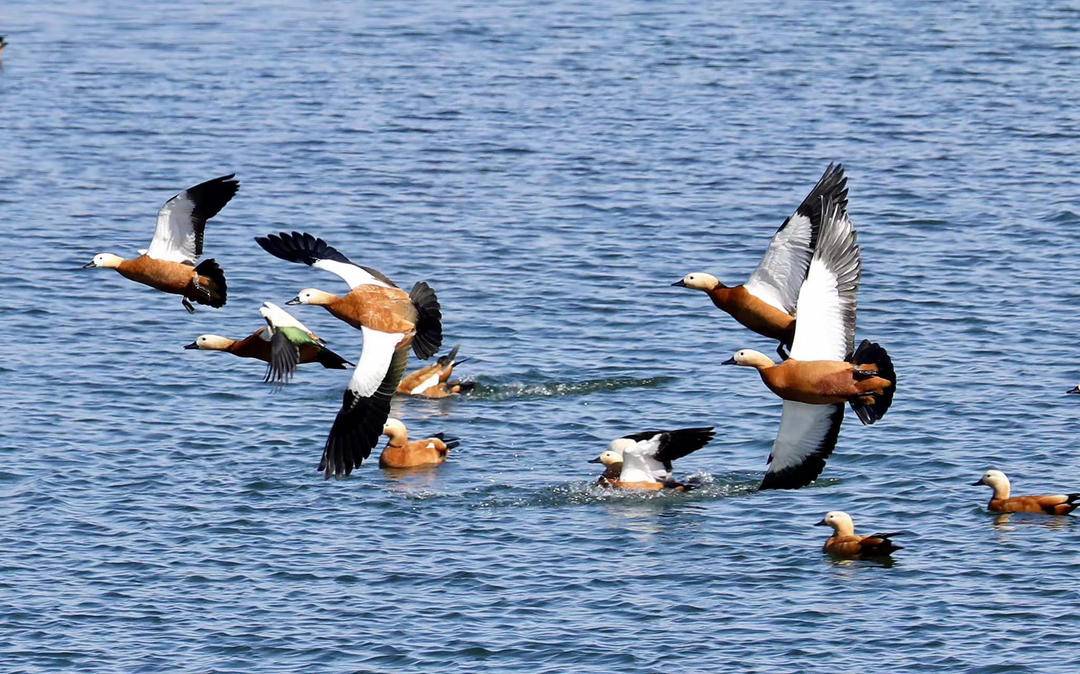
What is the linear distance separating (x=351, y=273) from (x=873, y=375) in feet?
17.5

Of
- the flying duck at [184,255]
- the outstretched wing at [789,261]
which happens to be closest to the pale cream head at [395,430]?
the flying duck at [184,255]

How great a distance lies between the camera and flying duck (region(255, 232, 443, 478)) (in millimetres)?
19438

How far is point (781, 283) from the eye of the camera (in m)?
20.3

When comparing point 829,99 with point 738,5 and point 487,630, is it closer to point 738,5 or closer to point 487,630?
point 738,5

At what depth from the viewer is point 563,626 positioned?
2223 cm

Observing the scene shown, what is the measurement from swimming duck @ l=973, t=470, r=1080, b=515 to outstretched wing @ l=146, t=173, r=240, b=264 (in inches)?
370

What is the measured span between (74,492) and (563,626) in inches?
278

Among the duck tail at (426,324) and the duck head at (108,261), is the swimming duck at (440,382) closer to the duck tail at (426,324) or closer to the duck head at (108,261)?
the duck head at (108,261)

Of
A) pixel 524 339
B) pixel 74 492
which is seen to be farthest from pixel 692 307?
pixel 74 492

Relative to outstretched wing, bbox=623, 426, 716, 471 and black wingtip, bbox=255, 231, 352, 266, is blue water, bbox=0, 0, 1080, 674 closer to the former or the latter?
outstretched wing, bbox=623, 426, 716, 471

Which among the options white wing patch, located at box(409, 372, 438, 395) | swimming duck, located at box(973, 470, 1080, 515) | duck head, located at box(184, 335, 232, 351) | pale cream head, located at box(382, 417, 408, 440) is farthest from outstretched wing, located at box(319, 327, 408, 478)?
white wing patch, located at box(409, 372, 438, 395)

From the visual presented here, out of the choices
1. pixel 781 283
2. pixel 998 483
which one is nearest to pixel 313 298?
pixel 781 283

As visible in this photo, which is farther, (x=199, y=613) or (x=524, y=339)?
(x=524, y=339)

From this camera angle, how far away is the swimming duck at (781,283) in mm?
19938
